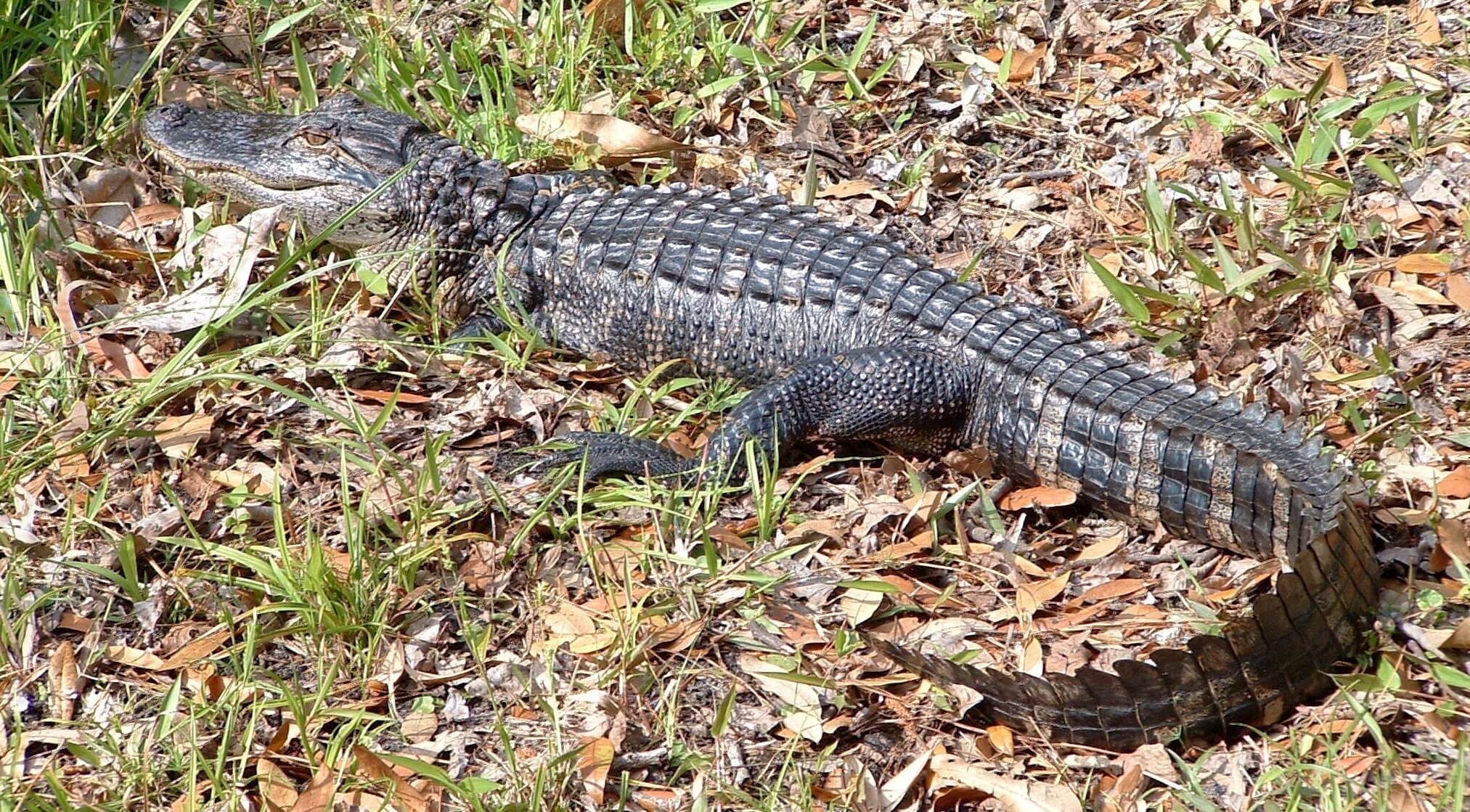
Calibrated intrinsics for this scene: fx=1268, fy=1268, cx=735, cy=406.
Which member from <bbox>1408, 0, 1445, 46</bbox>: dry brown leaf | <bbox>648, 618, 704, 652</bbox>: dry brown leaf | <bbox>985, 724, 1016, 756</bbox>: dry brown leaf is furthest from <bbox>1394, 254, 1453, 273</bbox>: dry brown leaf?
<bbox>648, 618, 704, 652</bbox>: dry brown leaf

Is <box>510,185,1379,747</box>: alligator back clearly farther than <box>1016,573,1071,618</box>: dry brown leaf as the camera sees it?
No

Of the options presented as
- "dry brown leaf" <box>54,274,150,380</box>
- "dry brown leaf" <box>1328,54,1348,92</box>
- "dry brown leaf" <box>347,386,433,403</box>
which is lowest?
"dry brown leaf" <box>347,386,433,403</box>

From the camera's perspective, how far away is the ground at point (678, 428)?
294 centimetres

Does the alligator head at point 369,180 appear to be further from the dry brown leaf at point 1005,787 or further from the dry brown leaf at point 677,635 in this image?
the dry brown leaf at point 1005,787

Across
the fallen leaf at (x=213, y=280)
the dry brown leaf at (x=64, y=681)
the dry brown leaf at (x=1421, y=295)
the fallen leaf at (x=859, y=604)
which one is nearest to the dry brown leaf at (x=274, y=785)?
the dry brown leaf at (x=64, y=681)

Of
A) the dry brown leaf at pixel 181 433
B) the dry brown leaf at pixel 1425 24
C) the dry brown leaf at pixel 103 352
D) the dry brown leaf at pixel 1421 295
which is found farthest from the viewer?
the dry brown leaf at pixel 1425 24

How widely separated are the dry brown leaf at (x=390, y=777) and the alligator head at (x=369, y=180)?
6.69 ft

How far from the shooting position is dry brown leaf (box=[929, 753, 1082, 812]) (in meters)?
2.81

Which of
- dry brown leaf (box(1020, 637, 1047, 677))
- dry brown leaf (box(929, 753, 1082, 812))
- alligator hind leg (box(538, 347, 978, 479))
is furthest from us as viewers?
alligator hind leg (box(538, 347, 978, 479))

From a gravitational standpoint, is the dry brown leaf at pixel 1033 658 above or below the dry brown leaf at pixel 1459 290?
below

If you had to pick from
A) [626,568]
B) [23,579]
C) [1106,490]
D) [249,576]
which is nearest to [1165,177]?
[1106,490]

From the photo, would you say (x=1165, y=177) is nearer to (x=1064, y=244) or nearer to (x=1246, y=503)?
(x=1064, y=244)

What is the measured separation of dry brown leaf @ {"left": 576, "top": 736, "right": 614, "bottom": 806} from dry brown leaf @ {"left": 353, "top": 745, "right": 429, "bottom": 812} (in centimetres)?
35

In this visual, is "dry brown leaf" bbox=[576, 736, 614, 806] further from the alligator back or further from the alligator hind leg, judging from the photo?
the alligator hind leg
